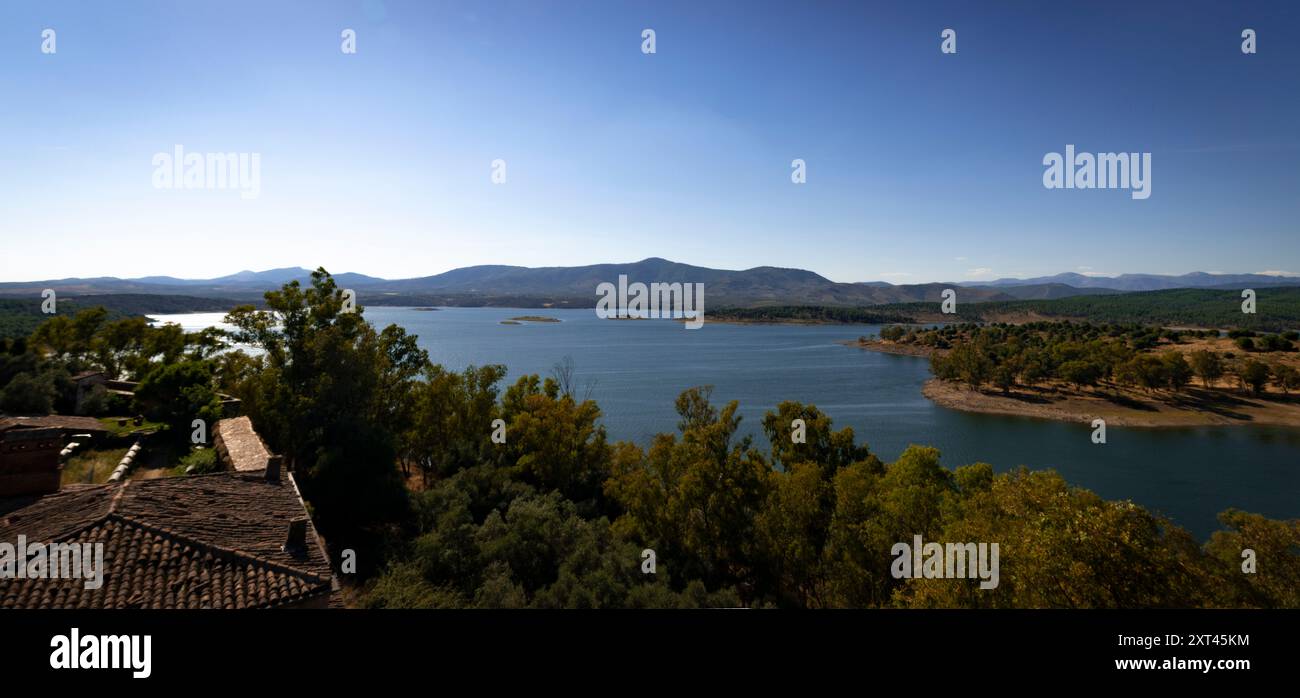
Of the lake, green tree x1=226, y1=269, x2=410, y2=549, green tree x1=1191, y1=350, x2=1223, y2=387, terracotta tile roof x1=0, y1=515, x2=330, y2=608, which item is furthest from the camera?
green tree x1=1191, y1=350, x2=1223, y2=387

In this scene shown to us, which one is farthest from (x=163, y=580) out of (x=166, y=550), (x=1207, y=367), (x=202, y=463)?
(x=1207, y=367)

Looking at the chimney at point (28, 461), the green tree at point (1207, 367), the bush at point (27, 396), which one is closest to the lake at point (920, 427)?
the green tree at point (1207, 367)

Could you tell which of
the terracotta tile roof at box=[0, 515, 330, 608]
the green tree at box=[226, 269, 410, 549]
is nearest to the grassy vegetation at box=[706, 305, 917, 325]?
the green tree at box=[226, 269, 410, 549]

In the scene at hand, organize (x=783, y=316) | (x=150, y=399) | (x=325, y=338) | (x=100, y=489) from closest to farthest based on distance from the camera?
(x=100, y=489)
(x=325, y=338)
(x=150, y=399)
(x=783, y=316)

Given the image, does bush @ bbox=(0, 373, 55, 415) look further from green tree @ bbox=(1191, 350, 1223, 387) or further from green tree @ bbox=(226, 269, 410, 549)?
green tree @ bbox=(1191, 350, 1223, 387)
